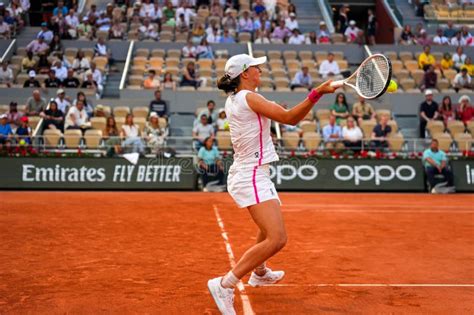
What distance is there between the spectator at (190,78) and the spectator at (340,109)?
159 inches

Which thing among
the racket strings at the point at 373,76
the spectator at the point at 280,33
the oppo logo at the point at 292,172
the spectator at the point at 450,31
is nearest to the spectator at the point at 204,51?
the spectator at the point at 280,33

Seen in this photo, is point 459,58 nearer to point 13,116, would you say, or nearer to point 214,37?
point 214,37

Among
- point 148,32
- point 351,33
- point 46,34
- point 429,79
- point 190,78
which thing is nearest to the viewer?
point 190,78

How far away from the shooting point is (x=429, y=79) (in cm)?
2097

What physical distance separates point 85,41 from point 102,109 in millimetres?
4564

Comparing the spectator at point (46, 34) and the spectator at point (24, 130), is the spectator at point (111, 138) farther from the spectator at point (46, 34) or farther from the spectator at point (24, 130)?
the spectator at point (46, 34)

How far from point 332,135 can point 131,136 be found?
201 inches

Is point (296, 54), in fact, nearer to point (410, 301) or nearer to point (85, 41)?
point (85, 41)

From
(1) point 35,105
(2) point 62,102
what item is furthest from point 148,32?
(1) point 35,105

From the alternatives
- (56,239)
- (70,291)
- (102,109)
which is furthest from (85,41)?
(70,291)

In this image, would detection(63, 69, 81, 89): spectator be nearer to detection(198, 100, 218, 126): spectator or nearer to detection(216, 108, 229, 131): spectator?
detection(198, 100, 218, 126): spectator

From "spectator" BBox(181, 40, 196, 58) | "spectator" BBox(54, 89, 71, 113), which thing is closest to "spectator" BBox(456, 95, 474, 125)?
"spectator" BBox(181, 40, 196, 58)

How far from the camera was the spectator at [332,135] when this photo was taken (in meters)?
17.9

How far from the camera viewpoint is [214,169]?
17109mm
